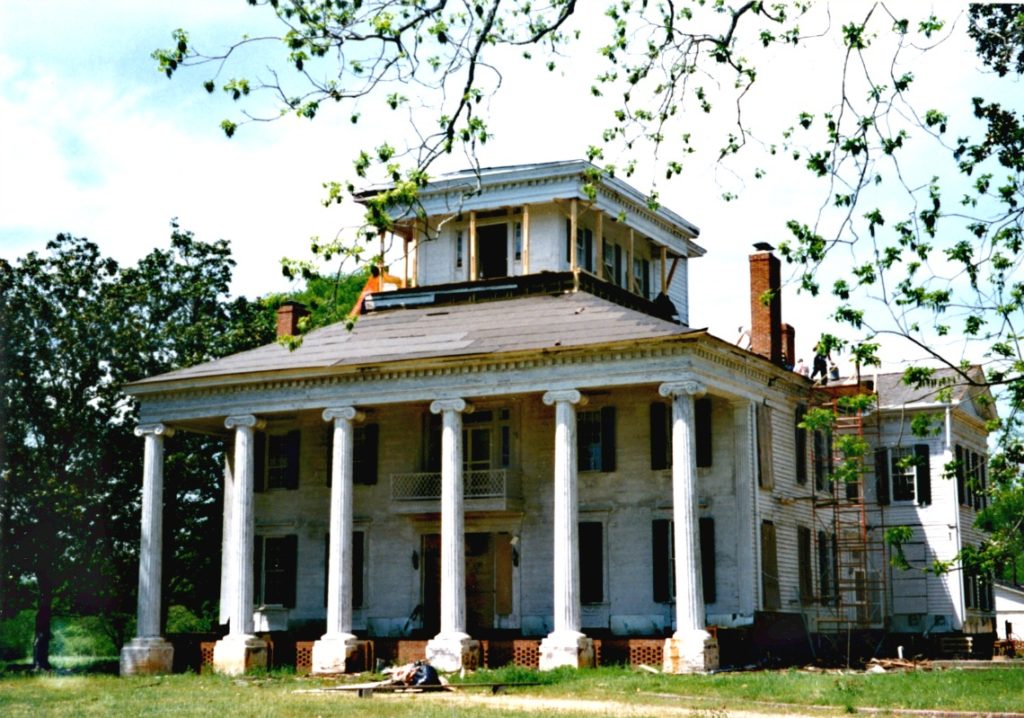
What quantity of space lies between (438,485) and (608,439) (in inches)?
185

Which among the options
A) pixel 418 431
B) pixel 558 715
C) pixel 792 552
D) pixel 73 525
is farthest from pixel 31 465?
pixel 558 715

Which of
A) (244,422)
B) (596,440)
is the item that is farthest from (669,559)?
(244,422)

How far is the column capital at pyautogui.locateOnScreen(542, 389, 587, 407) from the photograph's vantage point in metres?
32.4

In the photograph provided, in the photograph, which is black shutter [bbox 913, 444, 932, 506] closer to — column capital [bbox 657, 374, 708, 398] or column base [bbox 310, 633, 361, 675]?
Answer: column capital [bbox 657, 374, 708, 398]

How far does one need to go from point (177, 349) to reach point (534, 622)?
18.2 m

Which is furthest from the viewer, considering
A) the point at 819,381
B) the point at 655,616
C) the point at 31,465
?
the point at 31,465

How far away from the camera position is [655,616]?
3412 centimetres

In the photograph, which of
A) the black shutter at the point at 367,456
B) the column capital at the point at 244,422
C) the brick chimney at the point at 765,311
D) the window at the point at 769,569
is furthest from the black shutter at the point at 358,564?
the brick chimney at the point at 765,311

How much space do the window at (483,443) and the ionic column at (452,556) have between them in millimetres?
2507

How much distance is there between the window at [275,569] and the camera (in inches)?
1532

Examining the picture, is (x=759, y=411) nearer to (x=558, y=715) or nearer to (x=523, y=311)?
(x=523, y=311)

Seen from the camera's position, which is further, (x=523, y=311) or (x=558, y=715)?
(x=523, y=311)

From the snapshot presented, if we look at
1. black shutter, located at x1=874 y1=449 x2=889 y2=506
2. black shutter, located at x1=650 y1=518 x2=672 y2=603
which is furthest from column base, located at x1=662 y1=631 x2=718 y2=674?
black shutter, located at x1=874 y1=449 x2=889 y2=506

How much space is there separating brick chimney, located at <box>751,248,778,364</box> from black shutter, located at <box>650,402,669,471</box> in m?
4.42
